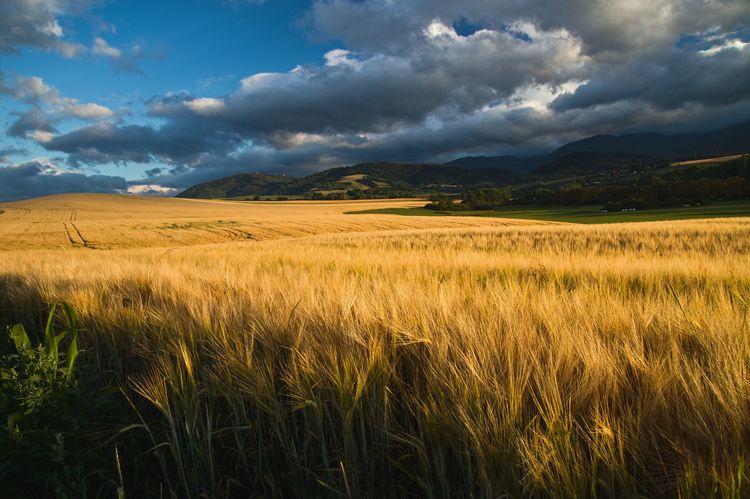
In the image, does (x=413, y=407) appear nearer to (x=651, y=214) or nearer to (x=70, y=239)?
(x=70, y=239)

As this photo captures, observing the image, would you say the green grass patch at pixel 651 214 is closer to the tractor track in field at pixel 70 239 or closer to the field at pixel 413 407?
the tractor track in field at pixel 70 239

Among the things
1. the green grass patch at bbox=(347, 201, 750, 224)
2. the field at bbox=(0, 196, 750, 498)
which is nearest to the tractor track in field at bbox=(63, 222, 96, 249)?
the field at bbox=(0, 196, 750, 498)

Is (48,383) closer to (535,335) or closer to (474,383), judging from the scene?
(474,383)

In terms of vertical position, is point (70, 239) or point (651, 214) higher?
point (70, 239)

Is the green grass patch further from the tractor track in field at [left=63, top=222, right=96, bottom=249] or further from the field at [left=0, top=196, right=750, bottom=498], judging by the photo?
the field at [left=0, top=196, right=750, bottom=498]

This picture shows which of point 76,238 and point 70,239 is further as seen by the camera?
point 76,238

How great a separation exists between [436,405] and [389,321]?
2.02 ft

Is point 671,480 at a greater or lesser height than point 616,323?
lesser

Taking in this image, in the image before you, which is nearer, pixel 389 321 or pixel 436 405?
pixel 436 405

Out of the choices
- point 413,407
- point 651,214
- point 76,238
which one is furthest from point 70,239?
point 651,214

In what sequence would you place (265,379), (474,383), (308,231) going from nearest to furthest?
(474,383)
(265,379)
(308,231)

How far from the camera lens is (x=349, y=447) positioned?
1270 millimetres

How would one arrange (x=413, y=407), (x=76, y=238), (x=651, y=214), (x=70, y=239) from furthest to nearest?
1. (x=651, y=214)
2. (x=76, y=238)
3. (x=70, y=239)
4. (x=413, y=407)

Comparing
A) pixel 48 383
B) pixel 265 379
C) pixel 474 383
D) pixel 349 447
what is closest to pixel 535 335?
pixel 474 383
